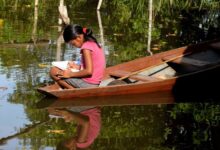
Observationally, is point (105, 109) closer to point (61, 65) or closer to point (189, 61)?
point (61, 65)

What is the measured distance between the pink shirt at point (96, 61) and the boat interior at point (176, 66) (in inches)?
28.0

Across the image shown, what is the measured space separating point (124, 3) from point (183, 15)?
2.10 m

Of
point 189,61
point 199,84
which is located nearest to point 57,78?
point 199,84

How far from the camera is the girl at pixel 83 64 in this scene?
7.55 m

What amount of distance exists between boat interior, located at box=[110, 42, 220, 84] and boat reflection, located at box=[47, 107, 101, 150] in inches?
46.1

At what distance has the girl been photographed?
7551mm

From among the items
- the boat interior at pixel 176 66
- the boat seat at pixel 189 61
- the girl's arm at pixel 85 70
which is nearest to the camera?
the girl's arm at pixel 85 70

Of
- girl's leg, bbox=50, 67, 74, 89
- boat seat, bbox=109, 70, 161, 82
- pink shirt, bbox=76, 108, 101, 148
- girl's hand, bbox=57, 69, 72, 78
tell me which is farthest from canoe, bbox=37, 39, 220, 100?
pink shirt, bbox=76, 108, 101, 148

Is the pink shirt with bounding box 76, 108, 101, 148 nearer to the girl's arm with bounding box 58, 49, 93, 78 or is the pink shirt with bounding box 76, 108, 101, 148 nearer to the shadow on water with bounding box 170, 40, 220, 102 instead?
the girl's arm with bounding box 58, 49, 93, 78

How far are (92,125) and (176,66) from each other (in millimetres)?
2805

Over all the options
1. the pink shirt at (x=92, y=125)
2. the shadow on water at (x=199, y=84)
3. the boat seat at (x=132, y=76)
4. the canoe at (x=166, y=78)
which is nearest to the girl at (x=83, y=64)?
the canoe at (x=166, y=78)

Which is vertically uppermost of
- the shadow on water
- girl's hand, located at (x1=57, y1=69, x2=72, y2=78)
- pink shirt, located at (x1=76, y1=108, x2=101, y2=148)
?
girl's hand, located at (x1=57, y1=69, x2=72, y2=78)

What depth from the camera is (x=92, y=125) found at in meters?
7.03

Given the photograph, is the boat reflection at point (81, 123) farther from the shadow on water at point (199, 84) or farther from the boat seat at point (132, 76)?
the shadow on water at point (199, 84)
